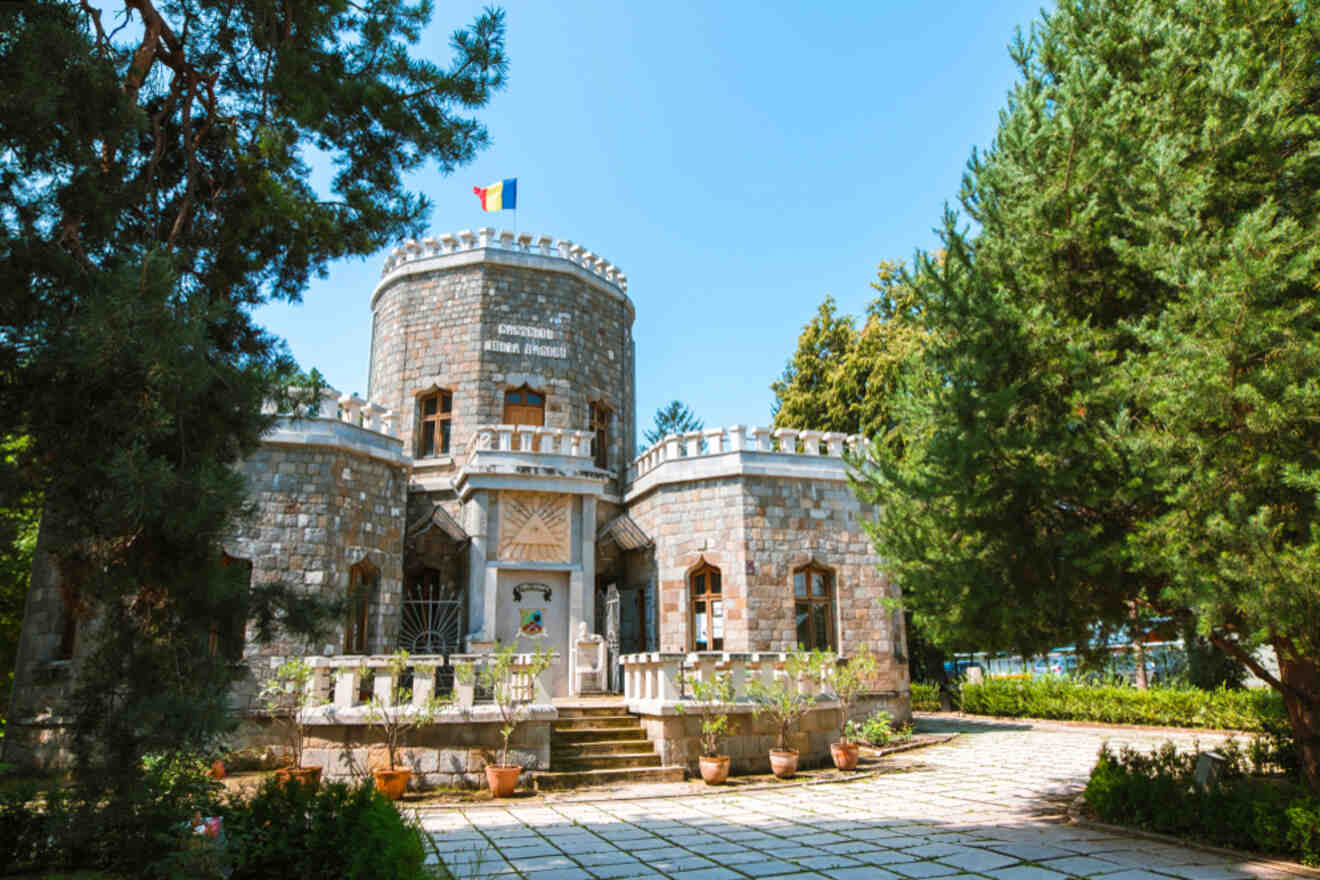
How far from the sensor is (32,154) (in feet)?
16.1

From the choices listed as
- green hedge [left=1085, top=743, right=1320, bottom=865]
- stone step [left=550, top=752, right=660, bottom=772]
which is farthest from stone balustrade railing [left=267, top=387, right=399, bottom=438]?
green hedge [left=1085, top=743, right=1320, bottom=865]

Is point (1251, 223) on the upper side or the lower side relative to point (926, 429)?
upper

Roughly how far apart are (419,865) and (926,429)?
643 centimetres

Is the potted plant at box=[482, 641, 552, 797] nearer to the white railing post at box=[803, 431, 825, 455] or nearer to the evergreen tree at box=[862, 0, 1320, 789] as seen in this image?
the evergreen tree at box=[862, 0, 1320, 789]

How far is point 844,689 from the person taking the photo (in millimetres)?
13125

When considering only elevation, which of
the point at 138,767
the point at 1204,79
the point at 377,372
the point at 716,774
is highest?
the point at 377,372

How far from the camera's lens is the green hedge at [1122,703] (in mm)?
16125

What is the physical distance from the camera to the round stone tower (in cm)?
1881

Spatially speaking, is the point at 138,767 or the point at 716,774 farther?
the point at 716,774

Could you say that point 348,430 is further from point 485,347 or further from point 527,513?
point 485,347

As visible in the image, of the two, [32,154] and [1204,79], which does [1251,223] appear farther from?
[32,154]

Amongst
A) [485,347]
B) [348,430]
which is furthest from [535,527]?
[485,347]

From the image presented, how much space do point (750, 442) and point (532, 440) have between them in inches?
175

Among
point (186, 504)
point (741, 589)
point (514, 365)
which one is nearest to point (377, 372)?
point (514, 365)
